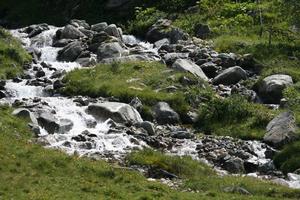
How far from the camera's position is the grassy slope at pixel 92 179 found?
2822 centimetres

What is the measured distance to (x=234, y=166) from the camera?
36.8m

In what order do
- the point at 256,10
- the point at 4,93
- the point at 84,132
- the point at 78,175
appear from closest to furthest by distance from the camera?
the point at 78,175
the point at 84,132
the point at 4,93
the point at 256,10

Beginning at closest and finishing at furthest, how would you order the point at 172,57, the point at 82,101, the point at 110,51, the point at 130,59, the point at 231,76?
the point at 82,101
the point at 231,76
the point at 172,57
the point at 130,59
the point at 110,51

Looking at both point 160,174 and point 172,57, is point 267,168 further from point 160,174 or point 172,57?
point 172,57

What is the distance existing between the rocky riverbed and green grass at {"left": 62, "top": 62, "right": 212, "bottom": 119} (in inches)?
45.7

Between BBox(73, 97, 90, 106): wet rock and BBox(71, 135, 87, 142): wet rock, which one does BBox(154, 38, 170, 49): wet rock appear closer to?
BBox(73, 97, 90, 106): wet rock

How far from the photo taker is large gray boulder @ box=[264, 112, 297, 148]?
40.4 m

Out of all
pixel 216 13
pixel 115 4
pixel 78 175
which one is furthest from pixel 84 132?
pixel 115 4

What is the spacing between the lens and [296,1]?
59.4 meters

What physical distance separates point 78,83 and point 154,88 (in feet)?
23.7

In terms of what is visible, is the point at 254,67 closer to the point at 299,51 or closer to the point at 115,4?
the point at 299,51

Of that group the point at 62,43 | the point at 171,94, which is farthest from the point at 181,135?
the point at 62,43

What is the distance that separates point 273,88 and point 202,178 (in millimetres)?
18748

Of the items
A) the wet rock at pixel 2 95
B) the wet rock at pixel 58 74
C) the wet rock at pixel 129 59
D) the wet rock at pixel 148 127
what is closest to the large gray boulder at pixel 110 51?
the wet rock at pixel 129 59
